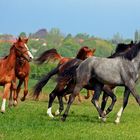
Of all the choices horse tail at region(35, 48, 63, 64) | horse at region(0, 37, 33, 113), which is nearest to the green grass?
horse at region(0, 37, 33, 113)

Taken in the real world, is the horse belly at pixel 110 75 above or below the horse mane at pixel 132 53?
below

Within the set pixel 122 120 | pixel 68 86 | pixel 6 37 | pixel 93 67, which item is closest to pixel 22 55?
pixel 68 86

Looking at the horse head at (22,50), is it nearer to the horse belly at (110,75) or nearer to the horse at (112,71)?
the horse at (112,71)

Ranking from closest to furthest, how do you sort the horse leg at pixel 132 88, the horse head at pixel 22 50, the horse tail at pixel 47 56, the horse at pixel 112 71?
the horse leg at pixel 132 88
the horse at pixel 112 71
the horse head at pixel 22 50
the horse tail at pixel 47 56

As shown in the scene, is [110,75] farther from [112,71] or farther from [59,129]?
[59,129]

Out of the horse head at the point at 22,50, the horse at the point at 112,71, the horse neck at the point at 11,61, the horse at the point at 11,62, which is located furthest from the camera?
the horse head at the point at 22,50

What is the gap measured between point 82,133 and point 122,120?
3.53m

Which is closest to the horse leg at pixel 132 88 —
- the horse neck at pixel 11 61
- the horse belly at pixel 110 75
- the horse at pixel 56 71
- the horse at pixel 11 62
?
the horse belly at pixel 110 75

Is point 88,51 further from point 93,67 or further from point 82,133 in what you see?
point 82,133

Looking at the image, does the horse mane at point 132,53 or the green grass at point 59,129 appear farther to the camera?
the horse mane at point 132,53

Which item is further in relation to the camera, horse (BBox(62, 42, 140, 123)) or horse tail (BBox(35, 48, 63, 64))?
horse tail (BBox(35, 48, 63, 64))

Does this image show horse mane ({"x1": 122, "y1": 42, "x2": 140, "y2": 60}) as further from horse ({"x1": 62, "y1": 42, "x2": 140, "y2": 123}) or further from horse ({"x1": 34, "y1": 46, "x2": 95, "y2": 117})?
horse ({"x1": 34, "y1": 46, "x2": 95, "y2": 117})

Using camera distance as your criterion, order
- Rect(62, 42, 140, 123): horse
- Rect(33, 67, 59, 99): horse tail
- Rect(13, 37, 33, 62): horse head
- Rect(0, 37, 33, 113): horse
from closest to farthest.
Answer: Rect(62, 42, 140, 123): horse < Rect(0, 37, 33, 113): horse < Rect(13, 37, 33, 62): horse head < Rect(33, 67, 59, 99): horse tail

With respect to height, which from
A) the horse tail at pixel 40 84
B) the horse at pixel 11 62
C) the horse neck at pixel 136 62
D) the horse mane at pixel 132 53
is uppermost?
the horse mane at pixel 132 53
